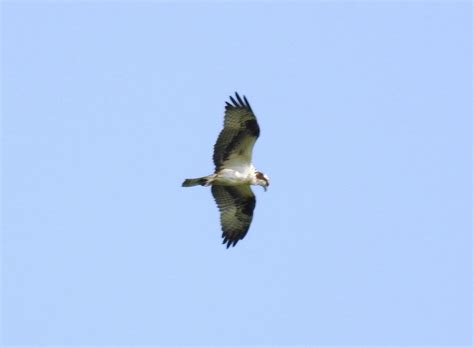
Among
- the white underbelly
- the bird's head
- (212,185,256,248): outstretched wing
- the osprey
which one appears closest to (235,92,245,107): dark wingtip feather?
the osprey

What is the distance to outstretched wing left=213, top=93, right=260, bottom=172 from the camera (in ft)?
64.1

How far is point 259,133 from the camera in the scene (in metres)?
19.7

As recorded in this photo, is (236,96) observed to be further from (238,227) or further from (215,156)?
(238,227)

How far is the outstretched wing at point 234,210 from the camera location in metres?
20.9

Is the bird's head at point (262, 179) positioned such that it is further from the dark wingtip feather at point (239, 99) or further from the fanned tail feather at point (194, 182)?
the dark wingtip feather at point (239, 99)

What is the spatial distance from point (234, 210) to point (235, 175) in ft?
3.92

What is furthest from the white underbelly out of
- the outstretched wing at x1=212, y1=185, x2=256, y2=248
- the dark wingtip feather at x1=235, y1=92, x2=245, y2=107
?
the dark wingtip feather at x1=235, y1=92, x2=245, y2=107

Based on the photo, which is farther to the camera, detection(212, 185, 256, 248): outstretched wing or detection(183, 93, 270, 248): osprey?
detection(212, 185, 256, 248): outstretched wing

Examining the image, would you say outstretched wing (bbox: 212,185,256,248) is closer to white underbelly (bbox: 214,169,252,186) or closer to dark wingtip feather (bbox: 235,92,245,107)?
white underbelly (bbox: 214,169,252,186)

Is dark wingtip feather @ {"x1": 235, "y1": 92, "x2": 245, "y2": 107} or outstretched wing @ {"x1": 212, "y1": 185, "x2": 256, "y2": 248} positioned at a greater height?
dark wingtip feather @ {"x1": 235, "y1": 92, "x2": 245, "y2": 107}

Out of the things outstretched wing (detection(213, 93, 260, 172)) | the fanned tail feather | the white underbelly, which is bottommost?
the fanned tail feather

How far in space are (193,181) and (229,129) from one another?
45.4 inches

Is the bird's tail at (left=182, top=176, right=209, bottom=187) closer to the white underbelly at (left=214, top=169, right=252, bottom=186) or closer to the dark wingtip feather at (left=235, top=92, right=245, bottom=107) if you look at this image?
the white underbelly at (left=214, top=169, right=252, bottom=186)

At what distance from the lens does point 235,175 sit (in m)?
20.0
